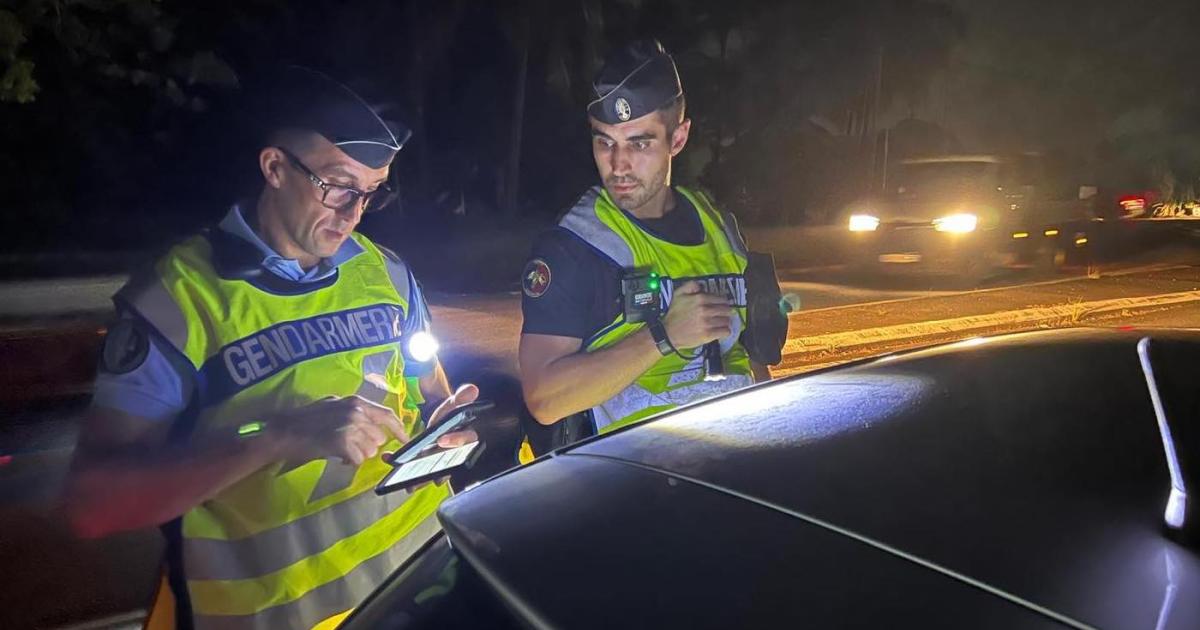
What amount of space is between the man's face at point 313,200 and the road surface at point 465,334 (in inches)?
35.8

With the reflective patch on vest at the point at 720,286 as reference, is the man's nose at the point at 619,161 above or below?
above

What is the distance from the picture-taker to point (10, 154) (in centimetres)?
333

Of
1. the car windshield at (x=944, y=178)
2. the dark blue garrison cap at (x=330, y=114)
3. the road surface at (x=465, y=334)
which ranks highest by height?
the car windshield at (x=944, y=178)

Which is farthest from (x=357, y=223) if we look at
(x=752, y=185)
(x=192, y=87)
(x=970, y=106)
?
(x=970, y=106)

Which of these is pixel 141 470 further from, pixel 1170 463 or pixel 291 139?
pixel 1170 463

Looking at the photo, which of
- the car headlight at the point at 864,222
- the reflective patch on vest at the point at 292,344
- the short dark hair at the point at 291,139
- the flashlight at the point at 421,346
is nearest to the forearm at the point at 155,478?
the reflective patch on vest at the point at 292,344

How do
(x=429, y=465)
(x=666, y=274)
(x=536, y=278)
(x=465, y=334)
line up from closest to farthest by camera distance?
1. (x=429, y=465)
2. (x=536, y=278)
3. (x=666, y=274)
4. (x=465, y=334)

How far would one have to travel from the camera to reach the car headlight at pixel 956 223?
33.7 feet

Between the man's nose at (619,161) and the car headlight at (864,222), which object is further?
the car headlight at (864,222)

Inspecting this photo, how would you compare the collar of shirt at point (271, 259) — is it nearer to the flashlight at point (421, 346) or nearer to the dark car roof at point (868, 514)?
the flashlight at point (421, 346)

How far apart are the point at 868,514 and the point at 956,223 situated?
33.1 feet

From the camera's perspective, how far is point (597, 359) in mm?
2471

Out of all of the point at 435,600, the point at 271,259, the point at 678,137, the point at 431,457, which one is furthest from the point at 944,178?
the point at 435,600

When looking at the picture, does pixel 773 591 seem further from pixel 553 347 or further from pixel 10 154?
pixel 10 154
